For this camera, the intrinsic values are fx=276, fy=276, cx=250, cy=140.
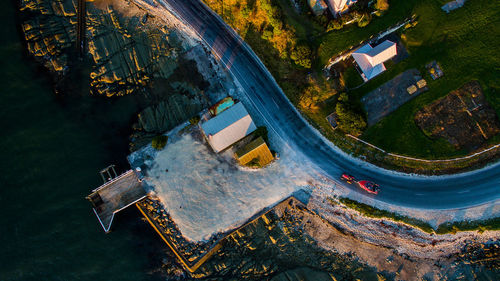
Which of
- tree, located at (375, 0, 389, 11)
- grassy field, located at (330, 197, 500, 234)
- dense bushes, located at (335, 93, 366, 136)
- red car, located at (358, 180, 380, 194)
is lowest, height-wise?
grassy field, located at (330, 197, 500, 234)

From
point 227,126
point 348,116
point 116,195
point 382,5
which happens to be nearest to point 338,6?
point 382,5

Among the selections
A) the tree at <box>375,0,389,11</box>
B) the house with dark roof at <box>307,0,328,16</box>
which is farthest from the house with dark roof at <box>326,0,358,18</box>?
the tree at <box>375,0,389,11</box>

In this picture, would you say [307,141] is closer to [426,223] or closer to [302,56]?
[302,56]

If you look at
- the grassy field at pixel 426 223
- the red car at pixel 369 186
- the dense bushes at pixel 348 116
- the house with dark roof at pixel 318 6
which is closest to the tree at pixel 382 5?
the house with dark roof at pixel 318 6

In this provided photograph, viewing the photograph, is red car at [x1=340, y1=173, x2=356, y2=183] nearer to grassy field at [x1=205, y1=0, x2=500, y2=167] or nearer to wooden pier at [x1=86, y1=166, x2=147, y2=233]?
grassy field at [x1=205, y1=0, x2=500, y2=167]

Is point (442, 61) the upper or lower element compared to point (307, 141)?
upper

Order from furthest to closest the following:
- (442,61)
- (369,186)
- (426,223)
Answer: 1. (426,223)
2. (442,61)
3. (369,186)

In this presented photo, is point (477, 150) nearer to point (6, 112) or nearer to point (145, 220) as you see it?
point (145, 220)

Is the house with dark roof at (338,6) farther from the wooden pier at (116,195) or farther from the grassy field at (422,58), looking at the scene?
the wooden pier at (116,195)
